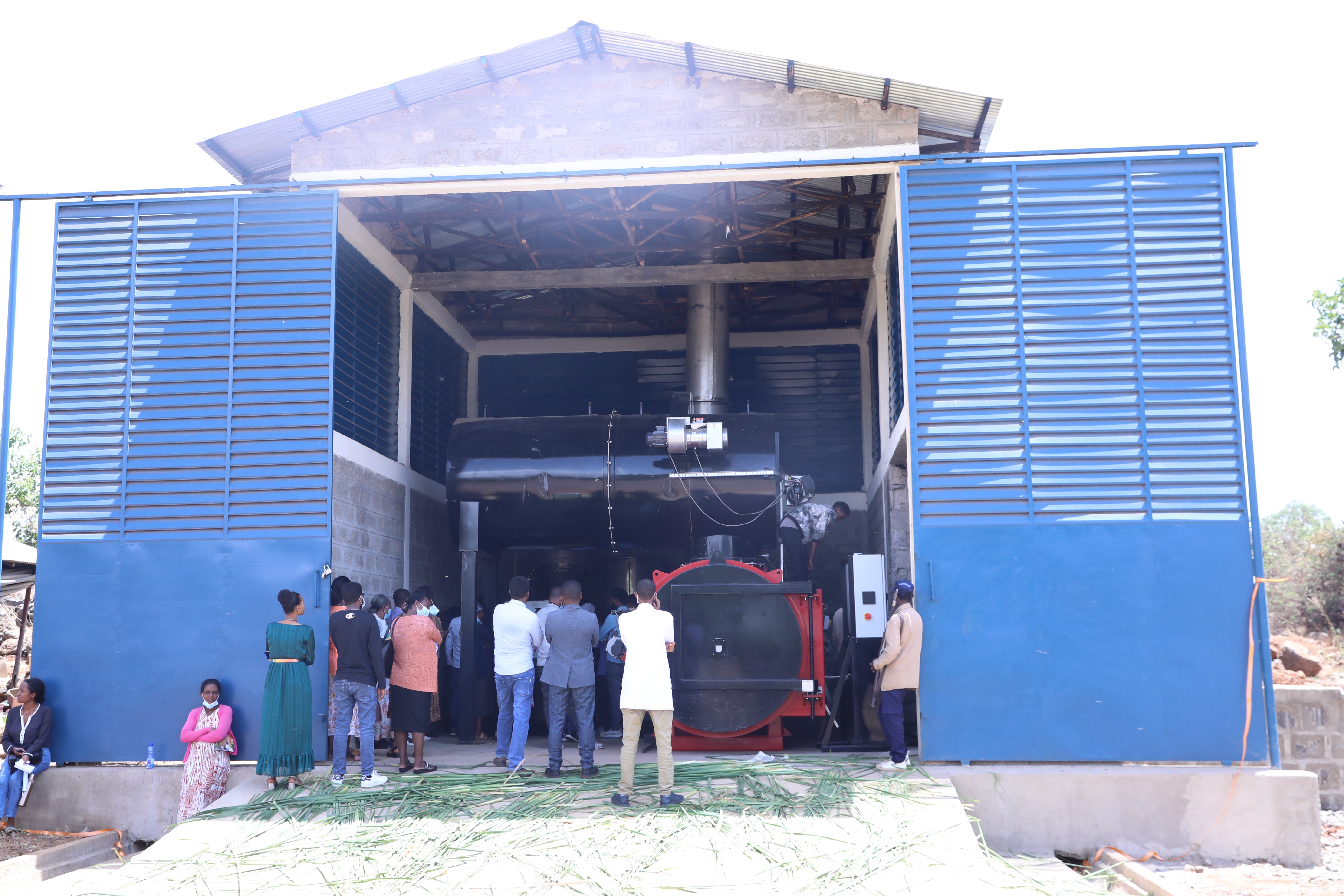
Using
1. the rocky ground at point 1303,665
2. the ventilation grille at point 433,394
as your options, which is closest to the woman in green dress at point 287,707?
the ventilation grille at point 433,394

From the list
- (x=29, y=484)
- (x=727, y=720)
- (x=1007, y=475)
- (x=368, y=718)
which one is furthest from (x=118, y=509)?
(x=29, y=484)

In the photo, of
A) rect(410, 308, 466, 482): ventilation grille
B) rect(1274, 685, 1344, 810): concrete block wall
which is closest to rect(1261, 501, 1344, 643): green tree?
rect(1274, 685, 1344, 810): concrete block wall

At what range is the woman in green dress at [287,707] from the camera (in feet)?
22.1

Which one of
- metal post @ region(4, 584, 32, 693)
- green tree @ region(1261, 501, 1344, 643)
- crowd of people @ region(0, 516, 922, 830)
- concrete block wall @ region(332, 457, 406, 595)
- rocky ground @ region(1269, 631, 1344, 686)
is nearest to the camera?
crowd of people @ region(0, 516, 922, 830)

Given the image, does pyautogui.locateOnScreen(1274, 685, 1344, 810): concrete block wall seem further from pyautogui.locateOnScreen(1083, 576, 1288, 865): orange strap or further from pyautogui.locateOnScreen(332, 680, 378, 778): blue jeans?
pyautogui.locateOnScreen(332, 680, 378, 778): blue jeans

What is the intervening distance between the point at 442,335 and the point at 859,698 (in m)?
6.87

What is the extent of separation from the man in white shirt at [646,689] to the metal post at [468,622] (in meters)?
2.92

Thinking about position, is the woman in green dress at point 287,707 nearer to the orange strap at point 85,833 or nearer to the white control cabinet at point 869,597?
the orange strap at point 85,833

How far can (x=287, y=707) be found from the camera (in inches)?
268

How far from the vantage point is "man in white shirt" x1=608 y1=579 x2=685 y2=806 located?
6.23 metres

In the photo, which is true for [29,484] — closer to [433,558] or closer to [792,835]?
[433,558]

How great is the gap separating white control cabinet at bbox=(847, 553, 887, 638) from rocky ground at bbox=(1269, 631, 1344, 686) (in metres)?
7.53

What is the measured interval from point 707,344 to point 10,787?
7.37 m

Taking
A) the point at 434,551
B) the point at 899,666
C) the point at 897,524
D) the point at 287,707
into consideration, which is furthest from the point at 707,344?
the point at 287,707
